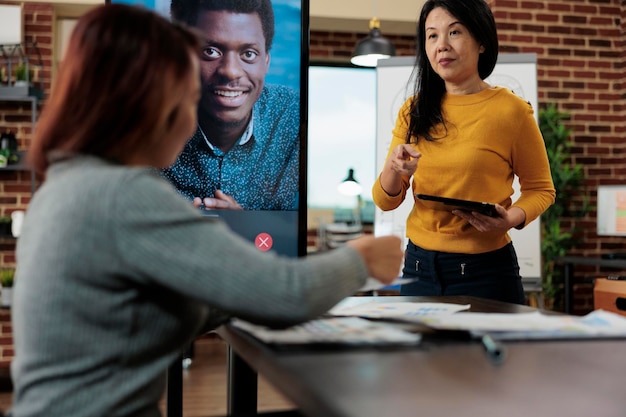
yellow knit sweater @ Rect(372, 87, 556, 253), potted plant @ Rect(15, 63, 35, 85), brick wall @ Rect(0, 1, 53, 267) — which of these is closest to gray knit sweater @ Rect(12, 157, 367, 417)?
yellow knit sweater @ Rect(372, 87, 556, 253)

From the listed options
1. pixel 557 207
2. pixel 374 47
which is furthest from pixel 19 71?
pixel 557 207

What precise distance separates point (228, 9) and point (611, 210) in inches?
131

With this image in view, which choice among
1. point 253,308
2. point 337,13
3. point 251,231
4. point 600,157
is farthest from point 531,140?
point 337,13

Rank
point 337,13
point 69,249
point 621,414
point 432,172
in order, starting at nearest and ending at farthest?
point 621,414, point 69,249, point 432,172, point 337,13

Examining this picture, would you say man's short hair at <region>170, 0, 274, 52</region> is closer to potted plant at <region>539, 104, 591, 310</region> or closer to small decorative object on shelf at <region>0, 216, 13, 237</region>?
potted plant at <region>539, 104, 591, 310</region>

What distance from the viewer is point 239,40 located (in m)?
1.87

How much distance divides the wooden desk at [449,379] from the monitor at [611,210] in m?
3.64

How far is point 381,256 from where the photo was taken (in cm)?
95

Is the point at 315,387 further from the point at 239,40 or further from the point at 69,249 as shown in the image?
the point at 239,40

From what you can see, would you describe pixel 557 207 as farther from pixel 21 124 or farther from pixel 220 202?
pixel 21 124

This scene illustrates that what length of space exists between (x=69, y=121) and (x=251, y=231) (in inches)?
40.9

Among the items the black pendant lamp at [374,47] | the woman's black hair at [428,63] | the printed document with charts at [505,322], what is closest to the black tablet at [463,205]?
the woman's black hair at [428,63]

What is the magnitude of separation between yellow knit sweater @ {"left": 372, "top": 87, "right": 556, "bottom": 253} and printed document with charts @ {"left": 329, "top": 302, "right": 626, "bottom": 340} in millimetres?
461

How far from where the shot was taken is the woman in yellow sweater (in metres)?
1.74
